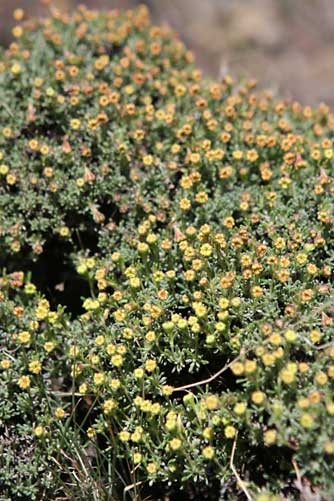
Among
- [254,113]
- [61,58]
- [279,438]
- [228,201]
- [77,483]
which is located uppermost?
[61,58]

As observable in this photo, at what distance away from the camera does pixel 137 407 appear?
294 cm

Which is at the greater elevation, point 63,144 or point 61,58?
point 61,58

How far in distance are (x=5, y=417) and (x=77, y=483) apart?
0.47 meters

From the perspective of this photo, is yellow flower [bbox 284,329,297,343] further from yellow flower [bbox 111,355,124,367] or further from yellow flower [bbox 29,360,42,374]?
yellow flower [bbox 29,360,42,374]

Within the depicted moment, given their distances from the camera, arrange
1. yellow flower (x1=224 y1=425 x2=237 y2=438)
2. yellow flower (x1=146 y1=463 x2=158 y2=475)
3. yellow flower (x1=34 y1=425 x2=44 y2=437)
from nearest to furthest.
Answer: yellow flower (x1=224 y1=425 x2=237 y2=438) < yellow flower (x1=146 y1=463 x2=158 y2=475) < yellow flower (x1=34 y1=425 x2=44 y2=437)

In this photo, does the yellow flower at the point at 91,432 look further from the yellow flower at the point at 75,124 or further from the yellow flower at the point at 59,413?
the yellow flower at the point at 75,124

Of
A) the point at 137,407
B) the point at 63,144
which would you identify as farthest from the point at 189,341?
the point at 63,144

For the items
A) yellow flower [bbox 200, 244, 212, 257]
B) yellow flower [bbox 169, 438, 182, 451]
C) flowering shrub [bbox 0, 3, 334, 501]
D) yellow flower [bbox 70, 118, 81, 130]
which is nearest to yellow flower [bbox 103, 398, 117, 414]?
flowering shrub [bbox 0, 3, 334, 501]

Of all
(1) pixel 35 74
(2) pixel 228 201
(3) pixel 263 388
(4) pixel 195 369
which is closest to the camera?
(3) pixel 263 388

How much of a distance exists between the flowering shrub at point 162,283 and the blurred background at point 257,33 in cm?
260

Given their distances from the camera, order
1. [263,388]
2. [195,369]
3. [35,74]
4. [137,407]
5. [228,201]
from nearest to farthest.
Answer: [263,388]
[137,407]
[195,369]
[228,201]
[35,74]

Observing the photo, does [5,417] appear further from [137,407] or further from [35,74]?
[35,74]

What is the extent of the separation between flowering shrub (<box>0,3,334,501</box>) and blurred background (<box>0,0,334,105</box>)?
2597 millimetres

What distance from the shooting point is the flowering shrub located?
2.82 metres
